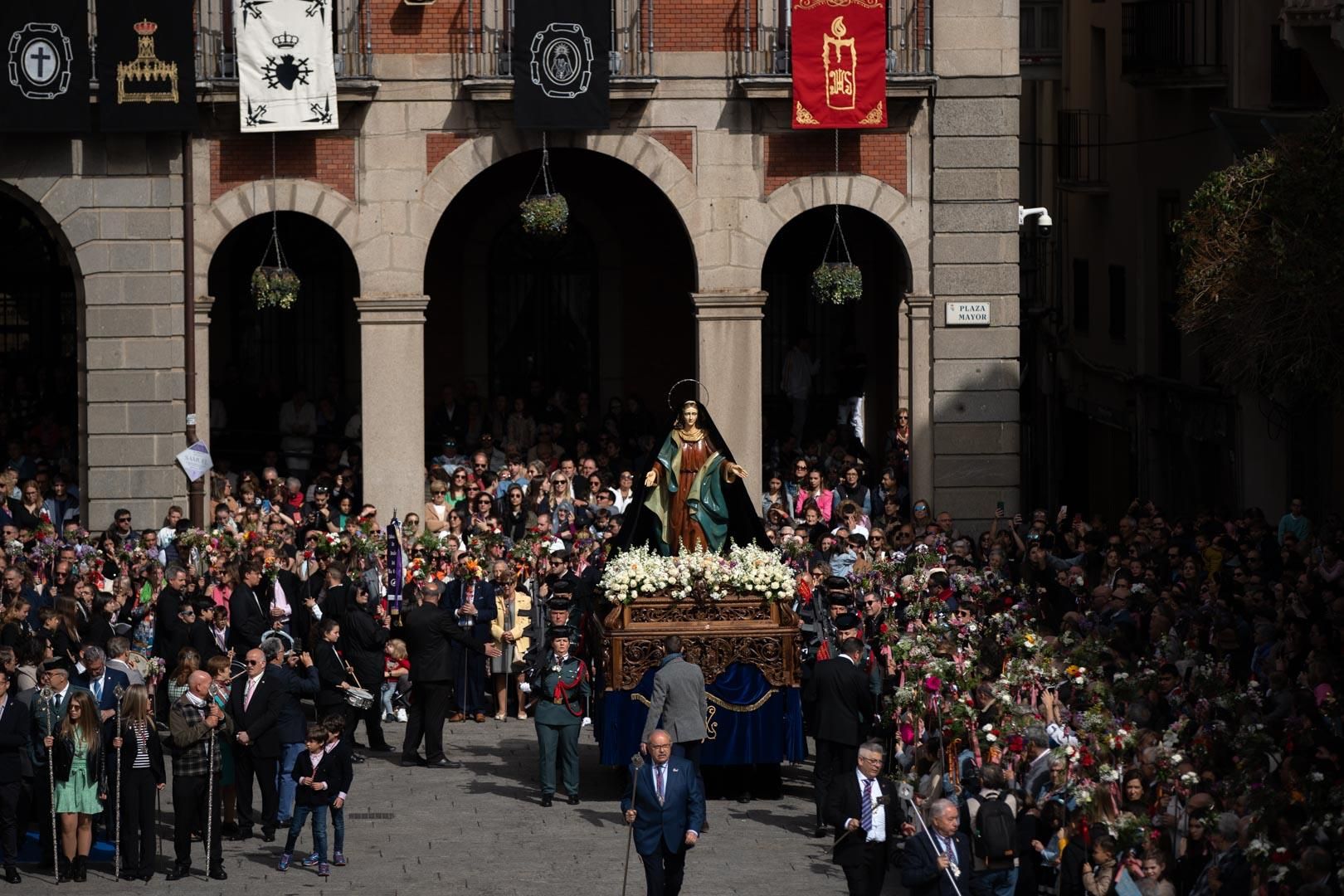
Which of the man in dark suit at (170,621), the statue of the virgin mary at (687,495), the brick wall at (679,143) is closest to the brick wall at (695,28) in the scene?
the brick wall at (679,143)

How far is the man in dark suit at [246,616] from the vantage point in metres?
25.4

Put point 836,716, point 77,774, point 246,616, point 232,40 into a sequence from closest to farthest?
1. point 77,774
2. point 836,716
3. point 246,616
4. point 232,40

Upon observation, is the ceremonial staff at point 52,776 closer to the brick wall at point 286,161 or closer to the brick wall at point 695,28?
the brick wall at point 286,161

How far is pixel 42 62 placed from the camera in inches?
1248

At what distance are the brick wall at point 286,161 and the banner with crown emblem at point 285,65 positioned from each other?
420 millimetres

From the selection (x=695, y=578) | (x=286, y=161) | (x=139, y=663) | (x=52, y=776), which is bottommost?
(x=52, y=776)

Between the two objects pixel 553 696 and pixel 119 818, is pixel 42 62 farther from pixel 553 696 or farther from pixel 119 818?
pixel 119 818

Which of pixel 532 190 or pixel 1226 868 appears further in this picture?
pixel 532 190

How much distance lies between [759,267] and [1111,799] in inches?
635

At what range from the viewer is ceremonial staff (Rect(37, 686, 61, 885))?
20672mm

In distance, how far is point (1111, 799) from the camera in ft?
58.4

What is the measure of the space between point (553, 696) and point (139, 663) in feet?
11.8

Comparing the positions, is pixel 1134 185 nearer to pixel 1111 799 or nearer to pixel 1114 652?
pixel 1114 652

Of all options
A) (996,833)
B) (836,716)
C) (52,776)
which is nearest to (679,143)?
(836,716)
